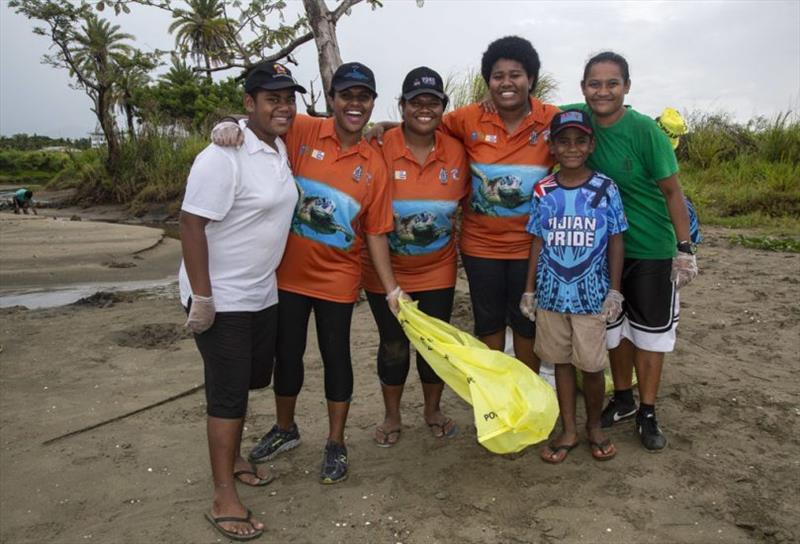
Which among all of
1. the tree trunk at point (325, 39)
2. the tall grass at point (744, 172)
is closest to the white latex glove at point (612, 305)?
the tree trunk at point (325, 39)

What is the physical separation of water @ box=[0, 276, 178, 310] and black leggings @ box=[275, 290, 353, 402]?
5539mm

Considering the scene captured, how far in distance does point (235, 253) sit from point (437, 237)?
1.04m

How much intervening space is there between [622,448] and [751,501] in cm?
67

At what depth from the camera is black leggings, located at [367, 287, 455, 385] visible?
10.9 ft

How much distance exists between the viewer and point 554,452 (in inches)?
129

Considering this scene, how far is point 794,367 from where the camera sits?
448cm

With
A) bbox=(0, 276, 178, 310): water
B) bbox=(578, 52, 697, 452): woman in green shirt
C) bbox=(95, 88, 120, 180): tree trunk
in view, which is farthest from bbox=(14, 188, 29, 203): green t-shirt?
bbox=(578, 52, 697, 452): woman in green shirt

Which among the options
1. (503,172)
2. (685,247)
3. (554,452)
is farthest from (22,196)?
(685,247)

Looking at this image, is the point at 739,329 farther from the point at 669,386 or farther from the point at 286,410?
the point at 286,410

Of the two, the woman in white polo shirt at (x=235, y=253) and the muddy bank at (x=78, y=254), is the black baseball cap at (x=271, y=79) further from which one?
the muddy bank at (x=78, y=254)

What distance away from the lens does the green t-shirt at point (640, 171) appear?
9.81ft

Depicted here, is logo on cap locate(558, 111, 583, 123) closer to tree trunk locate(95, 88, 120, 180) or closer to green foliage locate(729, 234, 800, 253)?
green foliage locate(729, 234, 800, 253)

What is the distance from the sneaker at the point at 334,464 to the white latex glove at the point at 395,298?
764 mm

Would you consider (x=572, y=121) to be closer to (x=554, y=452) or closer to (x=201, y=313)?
(x=554, y=452)
